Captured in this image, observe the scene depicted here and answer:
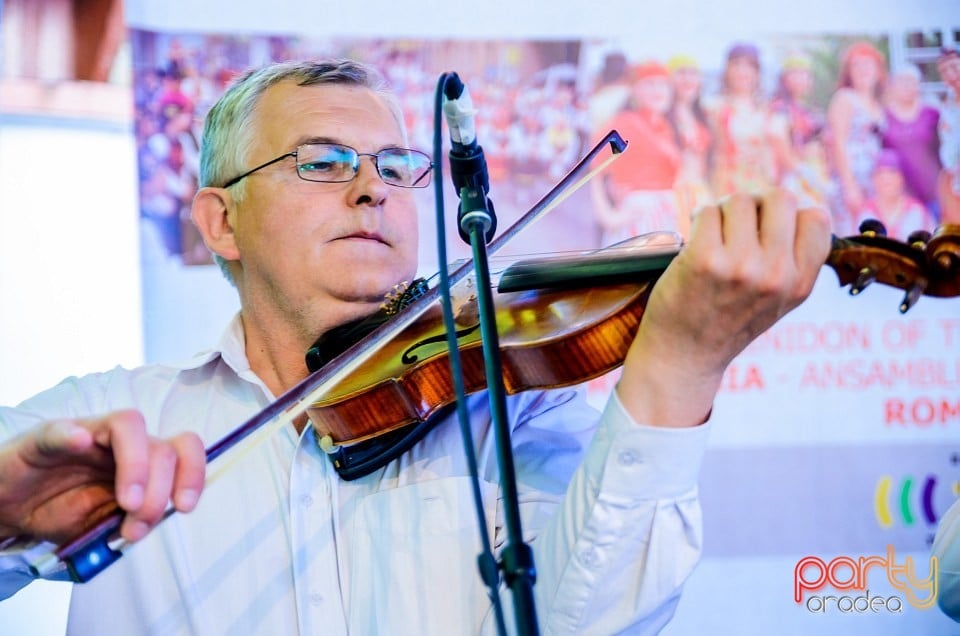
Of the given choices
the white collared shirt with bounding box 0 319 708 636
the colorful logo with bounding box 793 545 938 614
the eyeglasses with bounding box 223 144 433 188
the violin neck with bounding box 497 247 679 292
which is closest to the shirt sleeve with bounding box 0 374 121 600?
the white collared shirt with bounding box 0 319 708 636

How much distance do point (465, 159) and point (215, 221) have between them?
0.88 m

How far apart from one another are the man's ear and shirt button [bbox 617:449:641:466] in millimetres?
953

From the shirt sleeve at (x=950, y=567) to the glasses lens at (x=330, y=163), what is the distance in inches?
45.5

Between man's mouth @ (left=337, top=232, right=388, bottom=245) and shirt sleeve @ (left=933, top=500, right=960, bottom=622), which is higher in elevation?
man's mouth @ (left=337, top=232, right=388, bottom=245)

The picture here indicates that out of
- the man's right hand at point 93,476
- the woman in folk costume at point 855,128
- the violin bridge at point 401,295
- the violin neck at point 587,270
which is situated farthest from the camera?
the woman in folk costume at point 855,128

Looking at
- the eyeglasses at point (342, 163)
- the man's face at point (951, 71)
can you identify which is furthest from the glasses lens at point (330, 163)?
the man's face at point (951, 71)

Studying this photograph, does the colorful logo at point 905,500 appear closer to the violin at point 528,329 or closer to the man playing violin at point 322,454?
the man playing violin at point 322,454

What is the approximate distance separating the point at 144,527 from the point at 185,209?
160cm

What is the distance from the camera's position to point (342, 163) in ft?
5.11

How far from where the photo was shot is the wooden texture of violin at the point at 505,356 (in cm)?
112

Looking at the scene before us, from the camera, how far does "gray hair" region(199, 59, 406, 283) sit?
5.47 ft

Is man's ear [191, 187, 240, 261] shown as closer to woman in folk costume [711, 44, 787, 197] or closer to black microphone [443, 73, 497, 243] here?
black microphone [443, 73, 497, 243]

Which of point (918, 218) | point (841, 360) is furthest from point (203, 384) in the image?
point (918, 218)

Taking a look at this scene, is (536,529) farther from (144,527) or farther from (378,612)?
(144,527)
